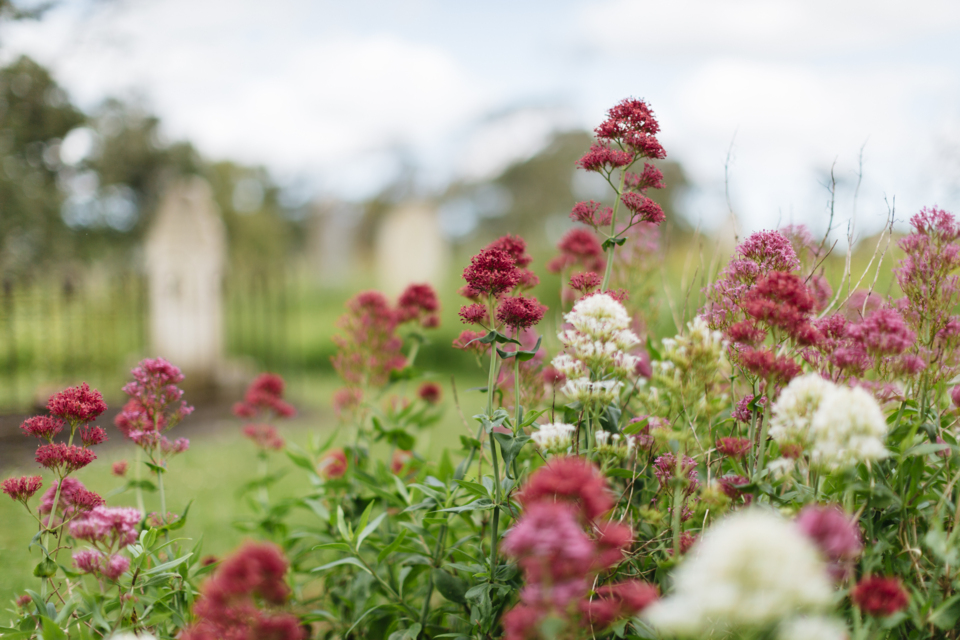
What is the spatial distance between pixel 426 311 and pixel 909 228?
153cm

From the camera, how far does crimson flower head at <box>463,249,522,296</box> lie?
4.71ft

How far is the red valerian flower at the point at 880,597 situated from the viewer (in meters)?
0.90

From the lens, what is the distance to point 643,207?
158 cm

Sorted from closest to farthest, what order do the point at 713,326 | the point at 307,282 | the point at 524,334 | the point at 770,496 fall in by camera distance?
1. the point at 770,496
2. the point at 713,326
3. the point at 524,334
4. the point at 307,282

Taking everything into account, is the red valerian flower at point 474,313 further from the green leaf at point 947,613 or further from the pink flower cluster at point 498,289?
the green leaf at point 947,613

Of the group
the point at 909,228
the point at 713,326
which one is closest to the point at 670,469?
the point at 713,326

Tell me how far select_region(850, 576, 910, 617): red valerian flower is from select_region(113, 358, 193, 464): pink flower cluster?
5.41 feet

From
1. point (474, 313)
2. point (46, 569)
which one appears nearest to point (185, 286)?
point (46, 569)

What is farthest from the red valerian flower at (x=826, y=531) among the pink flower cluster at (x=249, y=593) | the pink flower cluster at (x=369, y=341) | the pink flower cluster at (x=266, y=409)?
the pink flower cluster at (x=266, y=409)

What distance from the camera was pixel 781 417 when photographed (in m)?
1.15

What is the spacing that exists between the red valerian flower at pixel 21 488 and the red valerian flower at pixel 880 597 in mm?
1732

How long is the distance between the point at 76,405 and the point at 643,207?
148cm

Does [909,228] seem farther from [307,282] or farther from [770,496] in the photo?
[307,282]

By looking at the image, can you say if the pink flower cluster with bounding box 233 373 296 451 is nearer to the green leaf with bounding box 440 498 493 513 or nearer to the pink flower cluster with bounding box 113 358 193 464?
the pink flower cluster with bounding box 113 358 193 464
